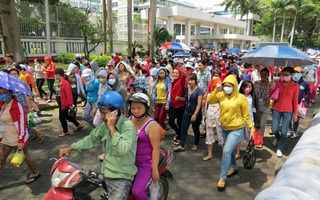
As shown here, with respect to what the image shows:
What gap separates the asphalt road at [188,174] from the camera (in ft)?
12.5

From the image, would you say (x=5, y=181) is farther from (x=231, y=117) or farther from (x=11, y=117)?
(x=231, y=117)

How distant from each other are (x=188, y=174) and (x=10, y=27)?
8425mm

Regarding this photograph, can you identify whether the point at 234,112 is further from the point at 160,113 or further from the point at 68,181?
the point at 68,181

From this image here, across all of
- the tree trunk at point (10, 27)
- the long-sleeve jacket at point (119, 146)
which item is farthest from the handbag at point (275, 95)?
the tree trunk at point (10, 27)

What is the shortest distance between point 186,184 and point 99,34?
18442mm

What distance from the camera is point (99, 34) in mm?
20391

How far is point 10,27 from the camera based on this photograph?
8.99 meters

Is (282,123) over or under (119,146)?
under

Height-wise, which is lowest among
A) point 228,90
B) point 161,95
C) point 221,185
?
point 221,185

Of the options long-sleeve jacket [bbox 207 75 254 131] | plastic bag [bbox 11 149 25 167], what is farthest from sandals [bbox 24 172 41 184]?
long-sleeve jacket [bbox 207 75 254 131]

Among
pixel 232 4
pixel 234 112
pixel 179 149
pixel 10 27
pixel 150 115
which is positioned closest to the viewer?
pixel 234 112

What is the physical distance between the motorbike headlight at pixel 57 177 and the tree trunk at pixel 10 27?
8550 millimetres

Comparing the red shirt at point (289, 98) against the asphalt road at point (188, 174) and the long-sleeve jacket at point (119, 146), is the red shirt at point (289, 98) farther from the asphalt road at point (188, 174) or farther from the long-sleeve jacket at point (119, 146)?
the long-sleeve jacket at point (119, 146)

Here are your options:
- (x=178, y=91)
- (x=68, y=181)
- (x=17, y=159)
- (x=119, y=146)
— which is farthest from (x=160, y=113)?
(x=68, y=181)
